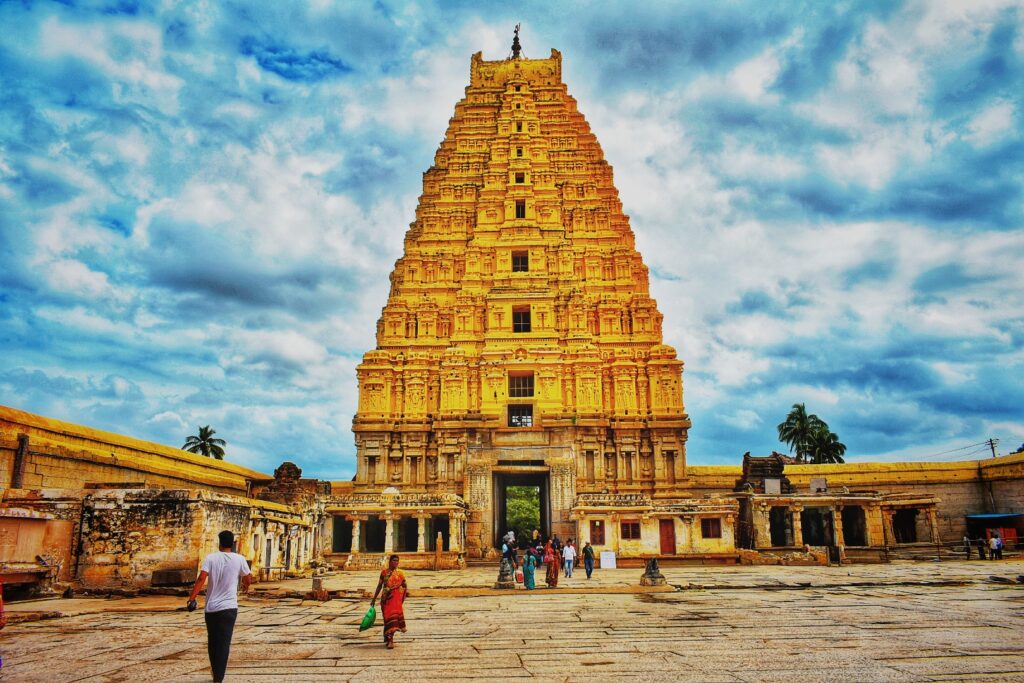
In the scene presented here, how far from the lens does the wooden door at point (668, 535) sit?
101 feet

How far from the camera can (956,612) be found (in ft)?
47.0

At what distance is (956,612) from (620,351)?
27.4 metres

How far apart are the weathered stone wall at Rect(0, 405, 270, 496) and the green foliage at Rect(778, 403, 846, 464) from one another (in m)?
46.4

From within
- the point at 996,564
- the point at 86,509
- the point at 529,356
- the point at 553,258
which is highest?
the point at 553,258

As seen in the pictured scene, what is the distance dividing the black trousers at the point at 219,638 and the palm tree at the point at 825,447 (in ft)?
189

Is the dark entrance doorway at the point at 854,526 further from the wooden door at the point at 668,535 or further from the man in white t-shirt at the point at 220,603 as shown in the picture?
the man in white t-shirt at the point at 220,603

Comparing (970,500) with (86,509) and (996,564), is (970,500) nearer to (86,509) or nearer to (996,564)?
(996,564)

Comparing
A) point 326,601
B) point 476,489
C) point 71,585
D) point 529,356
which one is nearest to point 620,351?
point 529,356

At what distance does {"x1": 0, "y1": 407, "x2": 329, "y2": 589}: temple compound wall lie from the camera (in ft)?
55.2

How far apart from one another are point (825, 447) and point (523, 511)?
25573 millimetres

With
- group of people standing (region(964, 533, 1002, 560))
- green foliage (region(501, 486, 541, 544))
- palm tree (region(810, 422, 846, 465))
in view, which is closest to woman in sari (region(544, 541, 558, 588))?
group of people standing (region(964, 533, 1002, 560))

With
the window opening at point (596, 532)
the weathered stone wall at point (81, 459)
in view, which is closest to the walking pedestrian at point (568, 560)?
the window opening at point (596, 532)

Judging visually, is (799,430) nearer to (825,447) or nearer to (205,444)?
(825,447)

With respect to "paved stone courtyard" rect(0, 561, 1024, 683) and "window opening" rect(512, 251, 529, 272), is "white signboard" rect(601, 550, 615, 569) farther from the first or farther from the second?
"window opening" rect(512, 251, 529, 272)
